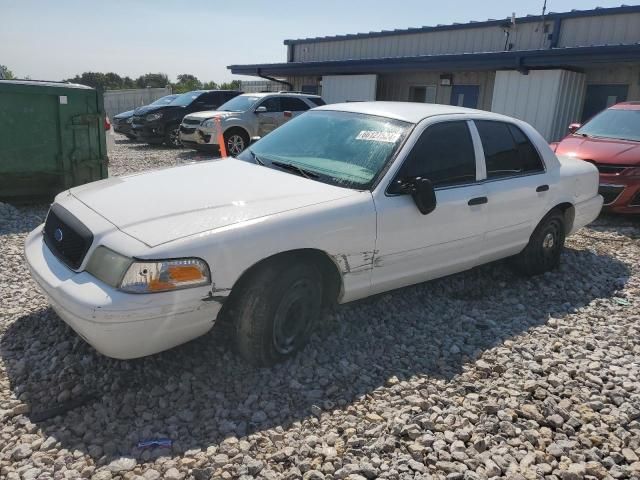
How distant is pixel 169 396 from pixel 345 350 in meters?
1.20

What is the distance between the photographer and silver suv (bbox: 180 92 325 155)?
13.1 metres

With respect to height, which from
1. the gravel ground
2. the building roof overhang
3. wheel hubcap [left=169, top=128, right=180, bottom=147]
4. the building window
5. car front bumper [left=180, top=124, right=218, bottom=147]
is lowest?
the gravel ground

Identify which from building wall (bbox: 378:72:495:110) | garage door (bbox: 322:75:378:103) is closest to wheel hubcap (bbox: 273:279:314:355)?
building wall (bbox: 378:72:495:110)

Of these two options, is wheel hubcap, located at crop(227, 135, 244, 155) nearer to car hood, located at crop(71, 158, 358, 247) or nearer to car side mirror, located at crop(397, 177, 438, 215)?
car hood, located at crop(71, 158, 358, 247)

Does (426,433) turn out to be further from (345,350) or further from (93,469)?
(93,469)

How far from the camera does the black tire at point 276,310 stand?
3.04 metres

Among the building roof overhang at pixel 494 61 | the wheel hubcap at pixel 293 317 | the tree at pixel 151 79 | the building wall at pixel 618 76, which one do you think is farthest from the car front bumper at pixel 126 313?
the tree at pixel 151 79

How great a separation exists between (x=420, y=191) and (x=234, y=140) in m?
10.2

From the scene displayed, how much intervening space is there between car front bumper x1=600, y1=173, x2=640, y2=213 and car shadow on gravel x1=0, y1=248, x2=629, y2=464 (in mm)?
3469

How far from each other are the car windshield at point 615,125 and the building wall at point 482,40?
16.8 feet

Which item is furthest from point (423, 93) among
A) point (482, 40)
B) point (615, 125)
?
point (615, 125)

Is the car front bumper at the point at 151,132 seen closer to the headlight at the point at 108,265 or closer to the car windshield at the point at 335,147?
the car windshield at the point at 335,147

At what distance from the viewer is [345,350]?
360 centimetres

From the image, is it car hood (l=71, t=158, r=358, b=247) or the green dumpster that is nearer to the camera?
car hood (l=71, t=158, r=358, b=247)
